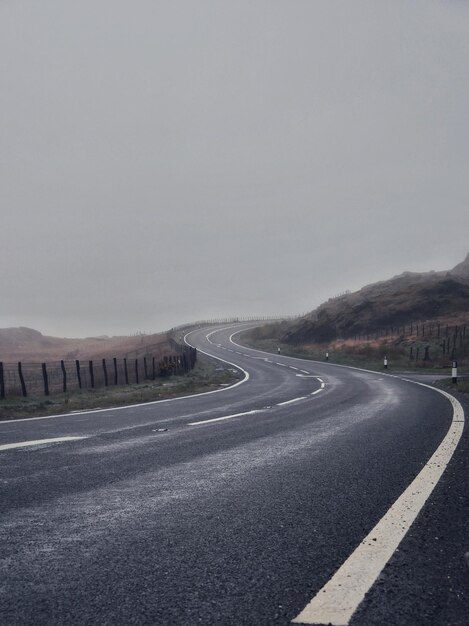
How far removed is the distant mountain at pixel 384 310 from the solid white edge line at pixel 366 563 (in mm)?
55837

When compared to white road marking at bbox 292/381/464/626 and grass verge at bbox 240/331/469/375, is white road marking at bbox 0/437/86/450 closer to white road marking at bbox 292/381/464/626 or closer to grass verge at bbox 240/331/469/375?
white road marking at bbox 292/381/464/626

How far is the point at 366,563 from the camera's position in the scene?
268 cm

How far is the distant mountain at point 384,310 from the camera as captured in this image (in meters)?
57.8

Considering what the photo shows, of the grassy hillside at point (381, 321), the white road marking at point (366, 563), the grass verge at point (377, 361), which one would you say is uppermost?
the grassy hillside at point (381, 321)

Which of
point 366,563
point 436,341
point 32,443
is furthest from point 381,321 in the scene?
point 366,563

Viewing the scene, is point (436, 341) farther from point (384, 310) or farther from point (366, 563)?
point (366, 563)

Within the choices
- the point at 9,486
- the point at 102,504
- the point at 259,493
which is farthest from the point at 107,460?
the point at 259,493

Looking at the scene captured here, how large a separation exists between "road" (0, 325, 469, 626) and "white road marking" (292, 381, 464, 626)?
0.6 inches

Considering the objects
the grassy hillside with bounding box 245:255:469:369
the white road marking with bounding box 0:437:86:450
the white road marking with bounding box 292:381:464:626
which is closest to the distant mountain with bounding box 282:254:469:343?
the grassy hillside with bounding box 245:255:469:369

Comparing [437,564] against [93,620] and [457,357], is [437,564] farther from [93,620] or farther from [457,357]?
[457,357]

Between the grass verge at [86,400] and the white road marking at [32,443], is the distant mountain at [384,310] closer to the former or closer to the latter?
the grass verge at [86,400]

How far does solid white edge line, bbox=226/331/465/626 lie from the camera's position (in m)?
2.16

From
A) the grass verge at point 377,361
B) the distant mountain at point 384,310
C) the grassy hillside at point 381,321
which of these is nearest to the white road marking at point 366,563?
the grass verge at point 377,361

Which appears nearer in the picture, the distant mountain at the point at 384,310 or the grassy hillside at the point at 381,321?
the grassy hillside at the point at 381,321
